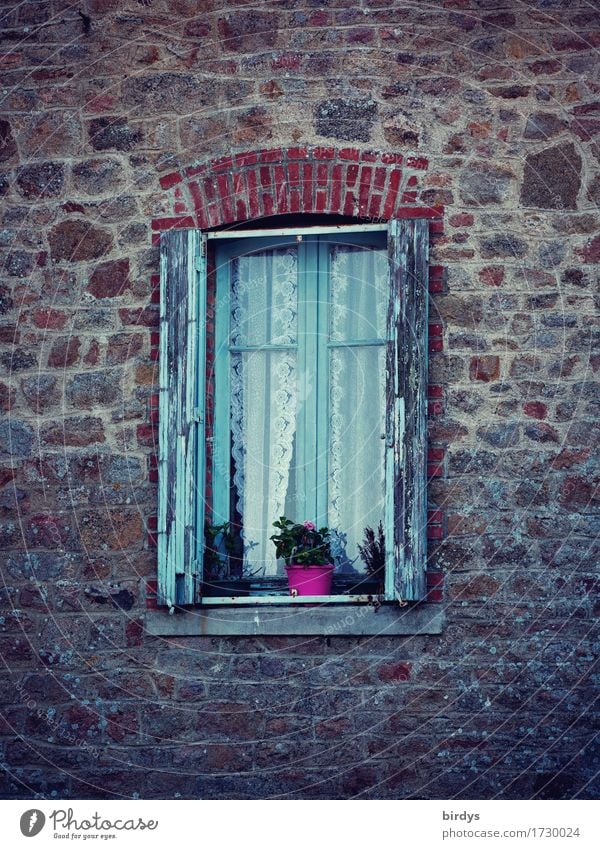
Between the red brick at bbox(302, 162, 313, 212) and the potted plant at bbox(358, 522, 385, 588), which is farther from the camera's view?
the red brick at bbox(302, 162, 313, 212)

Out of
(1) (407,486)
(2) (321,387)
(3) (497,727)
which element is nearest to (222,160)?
(2) (321,387)

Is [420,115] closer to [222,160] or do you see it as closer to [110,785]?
[222,160]

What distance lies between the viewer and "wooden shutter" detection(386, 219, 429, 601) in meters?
7.11

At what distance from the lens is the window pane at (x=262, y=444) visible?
7.57m

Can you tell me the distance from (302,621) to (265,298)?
1.64 metres

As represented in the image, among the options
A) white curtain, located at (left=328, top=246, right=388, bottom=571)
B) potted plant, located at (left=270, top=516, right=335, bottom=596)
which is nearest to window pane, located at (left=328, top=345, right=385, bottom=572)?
white curtain, located at (left=328, top=246, right=388, bottom=571)

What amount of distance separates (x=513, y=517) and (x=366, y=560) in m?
0.73

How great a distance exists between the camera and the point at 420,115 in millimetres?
7512

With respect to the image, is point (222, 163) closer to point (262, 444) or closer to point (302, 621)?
point (262, 444)

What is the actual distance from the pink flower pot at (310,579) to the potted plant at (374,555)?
7.9 inches

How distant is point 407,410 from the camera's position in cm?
723

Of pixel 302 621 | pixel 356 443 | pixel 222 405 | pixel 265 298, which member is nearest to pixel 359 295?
pixel 265 298

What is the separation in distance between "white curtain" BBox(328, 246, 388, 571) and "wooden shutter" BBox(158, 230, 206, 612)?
2.12 feet

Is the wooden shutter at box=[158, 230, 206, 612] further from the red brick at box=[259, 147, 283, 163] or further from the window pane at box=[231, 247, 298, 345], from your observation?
the red brick at box=[259, 147, 283, 163]
